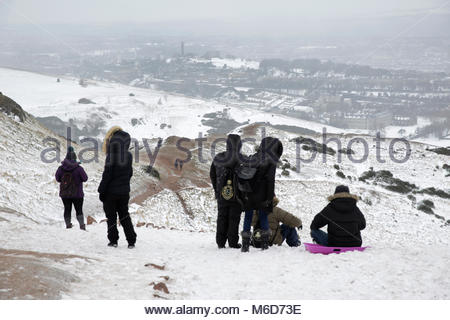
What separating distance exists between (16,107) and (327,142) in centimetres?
3577

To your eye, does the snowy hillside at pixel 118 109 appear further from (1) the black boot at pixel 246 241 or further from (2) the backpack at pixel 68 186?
(1) the black boot at pixel 246 241

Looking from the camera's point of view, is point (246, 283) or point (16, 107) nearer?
point (246, 283)

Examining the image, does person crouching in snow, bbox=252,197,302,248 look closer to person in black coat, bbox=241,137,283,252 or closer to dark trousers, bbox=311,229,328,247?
person in black coat, bbox=241,137,283,252

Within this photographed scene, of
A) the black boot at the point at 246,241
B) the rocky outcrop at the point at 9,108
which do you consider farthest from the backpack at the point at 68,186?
the rocky outcrop at the point at 9,108

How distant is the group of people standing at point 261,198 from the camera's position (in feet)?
28.0

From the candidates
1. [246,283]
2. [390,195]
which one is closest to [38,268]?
[246,283]

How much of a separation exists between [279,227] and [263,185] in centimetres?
163

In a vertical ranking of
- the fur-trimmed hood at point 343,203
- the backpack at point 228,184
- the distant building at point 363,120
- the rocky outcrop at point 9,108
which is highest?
the rocky outcrop at point 9,108

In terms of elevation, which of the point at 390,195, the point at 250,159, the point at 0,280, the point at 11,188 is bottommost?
the point at 390,195

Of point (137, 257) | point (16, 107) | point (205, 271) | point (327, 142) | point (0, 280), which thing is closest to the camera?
point (0, 280)

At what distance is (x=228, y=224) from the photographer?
9.52 m

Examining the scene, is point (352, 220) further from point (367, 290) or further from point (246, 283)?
point (246, 283)

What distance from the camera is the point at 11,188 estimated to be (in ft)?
49.6

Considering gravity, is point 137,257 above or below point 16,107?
below
